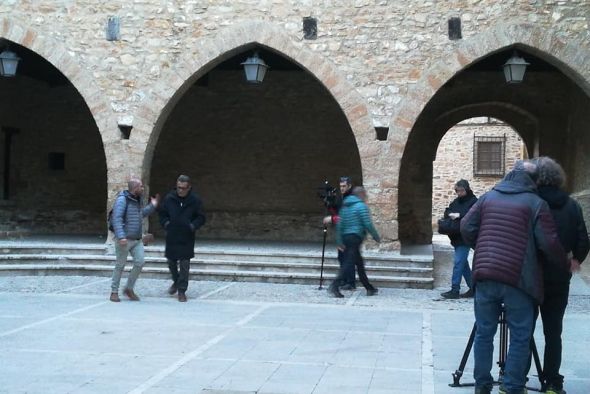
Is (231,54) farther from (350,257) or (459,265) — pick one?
(459,265)

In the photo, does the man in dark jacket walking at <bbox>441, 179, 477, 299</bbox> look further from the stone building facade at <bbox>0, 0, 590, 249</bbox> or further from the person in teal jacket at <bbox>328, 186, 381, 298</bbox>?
the stone building facade at <bbox>0, 0, 590, 249</bbox>

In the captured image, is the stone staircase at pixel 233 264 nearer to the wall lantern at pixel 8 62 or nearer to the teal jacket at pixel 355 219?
the teal jacket at pixel 355 219

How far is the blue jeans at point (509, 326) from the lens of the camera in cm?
413

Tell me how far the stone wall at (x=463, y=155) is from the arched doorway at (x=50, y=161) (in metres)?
13.9

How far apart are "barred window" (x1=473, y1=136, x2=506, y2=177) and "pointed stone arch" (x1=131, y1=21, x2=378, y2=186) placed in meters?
15.9

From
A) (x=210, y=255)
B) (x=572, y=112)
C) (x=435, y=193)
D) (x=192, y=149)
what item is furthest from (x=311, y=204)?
(x=435, y=193)

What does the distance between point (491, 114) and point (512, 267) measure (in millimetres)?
12043

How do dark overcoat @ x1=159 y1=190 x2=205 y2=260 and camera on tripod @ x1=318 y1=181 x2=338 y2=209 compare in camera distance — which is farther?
camera on tripod @ x1=318 y1=181 x2=338 y2=209

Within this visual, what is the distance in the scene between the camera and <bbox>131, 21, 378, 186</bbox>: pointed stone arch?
11062mm

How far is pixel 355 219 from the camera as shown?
8742mm

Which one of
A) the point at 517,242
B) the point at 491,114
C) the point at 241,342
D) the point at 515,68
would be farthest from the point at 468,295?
the point at 491,114

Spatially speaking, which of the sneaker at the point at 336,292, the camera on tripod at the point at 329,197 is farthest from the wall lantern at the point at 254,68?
the sneaker at the point at 336,292

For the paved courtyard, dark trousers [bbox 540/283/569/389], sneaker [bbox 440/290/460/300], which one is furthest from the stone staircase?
dark trousers [bbox 540/283/569/389]

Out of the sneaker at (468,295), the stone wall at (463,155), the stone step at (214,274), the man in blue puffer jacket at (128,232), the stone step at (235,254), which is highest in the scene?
the stone wall at (463,155)
